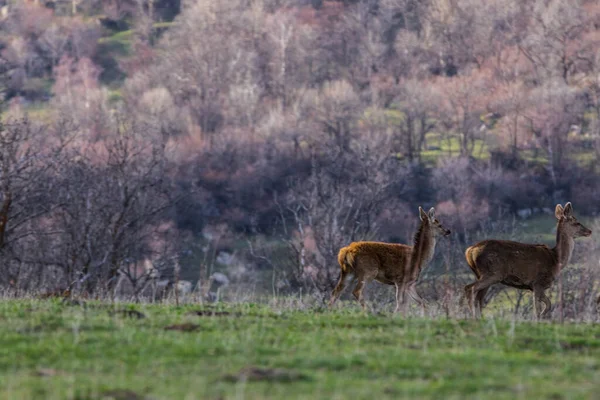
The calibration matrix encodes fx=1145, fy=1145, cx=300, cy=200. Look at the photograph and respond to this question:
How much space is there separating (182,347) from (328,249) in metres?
26.2

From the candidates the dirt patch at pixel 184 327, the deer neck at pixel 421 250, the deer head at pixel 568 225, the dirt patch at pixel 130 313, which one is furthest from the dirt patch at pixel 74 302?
the deer head at pixel 568 225

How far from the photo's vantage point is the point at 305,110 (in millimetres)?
119438

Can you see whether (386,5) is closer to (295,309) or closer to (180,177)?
(180,177)

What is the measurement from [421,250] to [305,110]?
330ft

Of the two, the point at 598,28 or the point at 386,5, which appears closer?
the point at 598,28

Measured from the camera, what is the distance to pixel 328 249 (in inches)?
1486

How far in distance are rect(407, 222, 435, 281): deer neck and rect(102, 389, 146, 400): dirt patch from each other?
956 cm

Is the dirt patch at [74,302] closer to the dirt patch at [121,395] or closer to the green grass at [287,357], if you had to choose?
→ the green grass at [287,357]

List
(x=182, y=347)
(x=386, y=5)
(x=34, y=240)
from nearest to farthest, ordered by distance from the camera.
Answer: (x=182, y=347), (x=34, y=240), (x=386, y=5)

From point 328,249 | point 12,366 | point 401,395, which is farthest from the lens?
point 328,249

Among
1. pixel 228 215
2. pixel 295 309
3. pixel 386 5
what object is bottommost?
pixel 228 215

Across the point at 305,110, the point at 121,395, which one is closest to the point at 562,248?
the point at 121,395

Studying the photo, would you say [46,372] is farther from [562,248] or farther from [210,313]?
[562,248]

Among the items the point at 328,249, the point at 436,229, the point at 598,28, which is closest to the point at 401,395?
the point at 436,229
